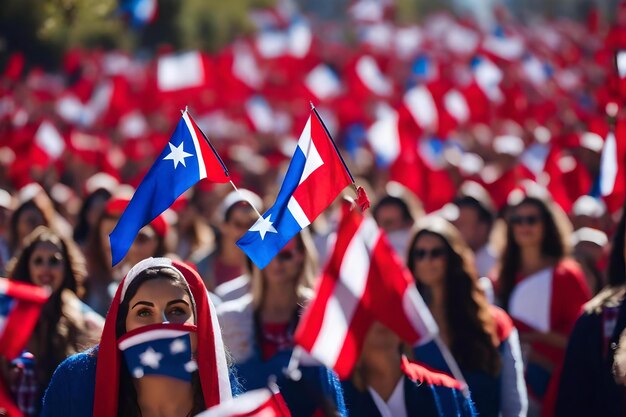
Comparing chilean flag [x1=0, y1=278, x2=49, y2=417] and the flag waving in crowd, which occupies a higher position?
the flag waving in crowd

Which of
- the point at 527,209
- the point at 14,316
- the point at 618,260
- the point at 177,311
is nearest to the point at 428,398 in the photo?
the point at 618,260

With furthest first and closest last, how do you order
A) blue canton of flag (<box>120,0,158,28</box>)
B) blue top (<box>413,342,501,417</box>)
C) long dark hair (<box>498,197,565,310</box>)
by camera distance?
blue canton of flag (<box>120,0,158,28</box>)
long dark hair (<box>498,197,565,310</box>)
blue top (<box>413,342,501,417</box>)

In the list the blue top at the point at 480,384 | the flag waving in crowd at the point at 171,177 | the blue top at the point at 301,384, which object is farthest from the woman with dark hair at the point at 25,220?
the blue top at the point at 480,384

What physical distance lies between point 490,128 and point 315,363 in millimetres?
15251

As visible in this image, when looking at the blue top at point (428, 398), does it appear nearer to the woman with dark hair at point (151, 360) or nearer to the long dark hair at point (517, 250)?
the woman with dark hair at point (151, 360)

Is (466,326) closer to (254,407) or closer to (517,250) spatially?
(517,250)

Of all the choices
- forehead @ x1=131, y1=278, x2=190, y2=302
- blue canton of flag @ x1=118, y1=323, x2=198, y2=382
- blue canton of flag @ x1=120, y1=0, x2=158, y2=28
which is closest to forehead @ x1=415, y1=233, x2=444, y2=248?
forehead @ x1=131, y1=278, x2=190, y2=302

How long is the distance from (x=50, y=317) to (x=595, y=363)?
2.60 m

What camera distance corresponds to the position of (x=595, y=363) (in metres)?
4.93

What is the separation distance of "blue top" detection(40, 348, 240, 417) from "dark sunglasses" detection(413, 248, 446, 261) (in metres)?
2.48

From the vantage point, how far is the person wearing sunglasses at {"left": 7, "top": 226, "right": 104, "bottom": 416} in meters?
5.38

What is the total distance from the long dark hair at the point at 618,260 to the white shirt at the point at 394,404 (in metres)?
1.05

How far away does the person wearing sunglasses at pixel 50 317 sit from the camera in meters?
5.38

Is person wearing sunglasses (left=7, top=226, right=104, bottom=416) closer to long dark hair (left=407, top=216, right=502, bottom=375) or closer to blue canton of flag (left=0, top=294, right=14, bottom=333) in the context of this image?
blue canton of flag (left=0, top=294, right=14, bottom=333)
